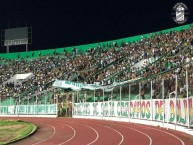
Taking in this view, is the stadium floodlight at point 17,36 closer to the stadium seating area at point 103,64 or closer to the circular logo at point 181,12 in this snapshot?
the stadium seating area at point 103,64

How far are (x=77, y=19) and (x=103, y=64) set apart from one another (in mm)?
23207

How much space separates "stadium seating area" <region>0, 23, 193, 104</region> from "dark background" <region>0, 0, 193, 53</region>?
26.4 feet

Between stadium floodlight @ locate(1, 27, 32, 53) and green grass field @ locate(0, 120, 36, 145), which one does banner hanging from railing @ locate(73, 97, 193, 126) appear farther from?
stadium floodlight @ locate(1, 27, 32, 53)

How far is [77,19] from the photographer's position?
231ft

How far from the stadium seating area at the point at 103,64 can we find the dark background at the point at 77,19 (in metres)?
8.04

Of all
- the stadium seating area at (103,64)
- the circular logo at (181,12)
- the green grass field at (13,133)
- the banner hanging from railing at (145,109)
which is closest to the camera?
the banner hanging from railing at (145,109)

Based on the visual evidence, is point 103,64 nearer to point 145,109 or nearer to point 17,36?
point 145,109

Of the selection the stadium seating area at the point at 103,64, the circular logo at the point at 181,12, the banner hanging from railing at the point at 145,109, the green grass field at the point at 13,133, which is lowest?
the green grass field at the point at 13,133

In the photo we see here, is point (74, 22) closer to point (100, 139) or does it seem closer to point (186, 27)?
point (186, 27)

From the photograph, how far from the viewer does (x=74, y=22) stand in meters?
71.4

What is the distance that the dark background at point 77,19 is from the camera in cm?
6194

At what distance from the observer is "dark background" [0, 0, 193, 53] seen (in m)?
61.9

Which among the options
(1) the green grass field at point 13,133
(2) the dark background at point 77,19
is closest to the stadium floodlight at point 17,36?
(2) the dark background at point 77,19

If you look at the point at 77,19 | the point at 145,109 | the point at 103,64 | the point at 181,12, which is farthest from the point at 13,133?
the point at 77,19
